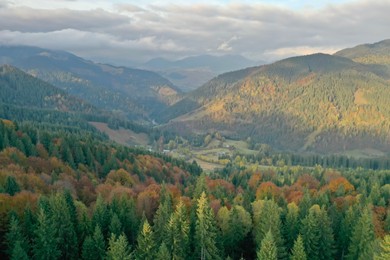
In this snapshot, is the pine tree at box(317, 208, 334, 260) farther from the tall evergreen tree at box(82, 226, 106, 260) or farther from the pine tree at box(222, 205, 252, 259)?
the tall evergreen tree at box(82, 226, 106, 260)

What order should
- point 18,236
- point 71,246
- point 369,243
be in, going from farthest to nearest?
1. point 369,243
2. point 71,246
3. point 18,236

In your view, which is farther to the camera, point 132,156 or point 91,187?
point 132,156

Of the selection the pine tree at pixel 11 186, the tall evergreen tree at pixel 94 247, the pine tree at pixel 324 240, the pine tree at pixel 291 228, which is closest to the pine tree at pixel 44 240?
the tall evergreen tree at pixel 94 247

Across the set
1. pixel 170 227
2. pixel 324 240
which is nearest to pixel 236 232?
pixel 324 240

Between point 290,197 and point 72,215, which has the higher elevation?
point 72,215

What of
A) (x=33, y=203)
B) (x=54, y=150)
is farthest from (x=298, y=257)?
(x=54, y=150)

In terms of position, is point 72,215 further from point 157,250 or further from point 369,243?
point 369,243

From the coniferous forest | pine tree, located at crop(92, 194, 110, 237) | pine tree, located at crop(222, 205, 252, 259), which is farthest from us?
pine tree, located at crop(222, 205, 252, 259)

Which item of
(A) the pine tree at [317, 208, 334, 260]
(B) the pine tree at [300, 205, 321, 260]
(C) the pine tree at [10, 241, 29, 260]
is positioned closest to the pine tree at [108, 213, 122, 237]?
(C) the pine tree at [10, 241, 29, 260]

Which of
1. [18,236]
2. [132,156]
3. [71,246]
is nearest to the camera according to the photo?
[18,236]
